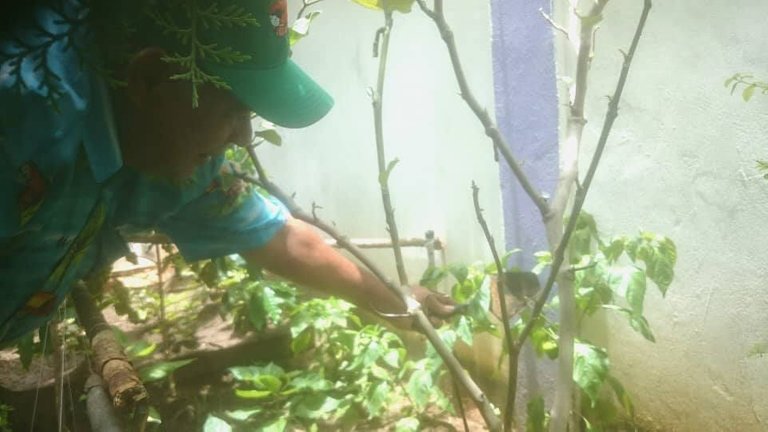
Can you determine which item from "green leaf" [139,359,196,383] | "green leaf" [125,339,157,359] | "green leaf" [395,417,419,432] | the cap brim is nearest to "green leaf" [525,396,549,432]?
"green leaf" [395,417,419,432]

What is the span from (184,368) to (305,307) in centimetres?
49

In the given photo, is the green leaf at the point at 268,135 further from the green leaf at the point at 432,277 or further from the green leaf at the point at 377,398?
the green leaf at the point at 377,398

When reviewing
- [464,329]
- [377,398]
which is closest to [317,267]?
[464,329]

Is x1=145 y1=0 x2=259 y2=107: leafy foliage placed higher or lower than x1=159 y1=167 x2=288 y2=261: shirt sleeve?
higher

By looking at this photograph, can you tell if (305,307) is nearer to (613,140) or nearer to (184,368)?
(184,368)

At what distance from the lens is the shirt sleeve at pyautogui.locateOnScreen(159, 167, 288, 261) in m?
1.28

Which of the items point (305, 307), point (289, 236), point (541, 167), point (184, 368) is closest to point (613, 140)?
point (541, 167)

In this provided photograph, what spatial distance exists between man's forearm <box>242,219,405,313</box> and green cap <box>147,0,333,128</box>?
1.50 feet

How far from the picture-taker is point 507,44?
5.42 ft

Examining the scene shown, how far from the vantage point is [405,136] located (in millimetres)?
2162

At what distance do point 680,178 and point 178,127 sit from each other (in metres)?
1.11

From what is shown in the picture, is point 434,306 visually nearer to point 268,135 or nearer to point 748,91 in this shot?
point 268,135

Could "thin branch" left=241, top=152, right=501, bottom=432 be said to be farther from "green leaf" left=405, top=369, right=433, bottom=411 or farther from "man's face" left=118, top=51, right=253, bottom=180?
"green leaf" left=405, top=369, right=433, bottom=411

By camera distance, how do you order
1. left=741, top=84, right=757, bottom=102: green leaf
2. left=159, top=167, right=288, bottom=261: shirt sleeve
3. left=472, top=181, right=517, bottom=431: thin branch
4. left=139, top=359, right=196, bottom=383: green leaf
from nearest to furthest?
left=472, top=181, right=517, bottom=431: thin branch
left=741, top=84, right=757, bottom=102: green leaf
left=159, top=167, right=288, bottom=261: shirt sleeve
left=139, top=359, right=196, bottom=383: green leaf
